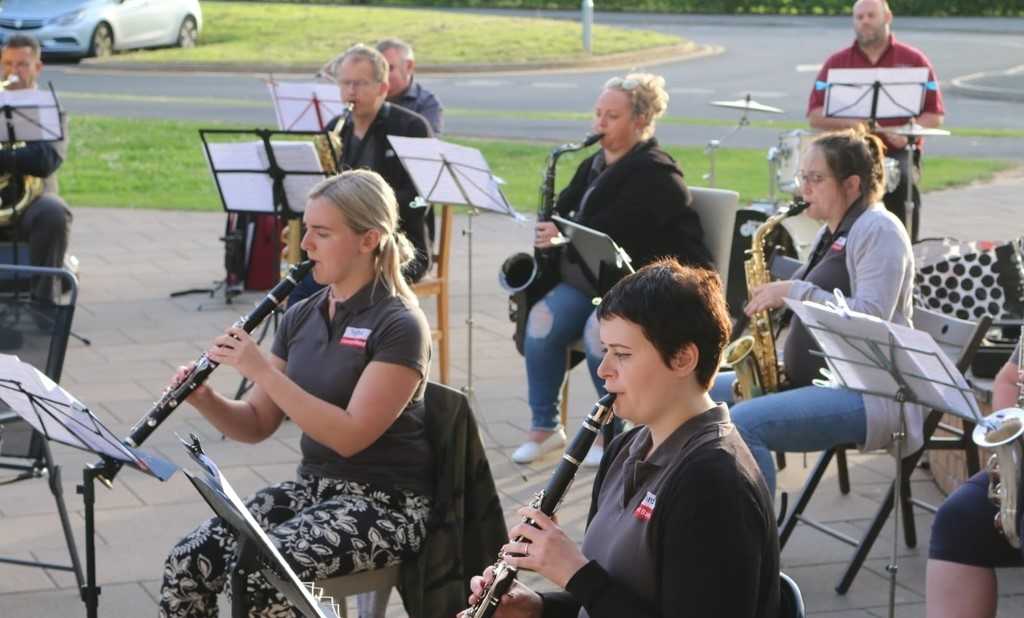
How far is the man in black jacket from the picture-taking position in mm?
7863

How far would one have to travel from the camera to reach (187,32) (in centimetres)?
2792

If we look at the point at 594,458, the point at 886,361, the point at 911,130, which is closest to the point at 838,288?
the point at 886,361

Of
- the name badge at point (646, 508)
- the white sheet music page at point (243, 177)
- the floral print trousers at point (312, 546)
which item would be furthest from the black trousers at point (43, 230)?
the name badge at point (646, 508)

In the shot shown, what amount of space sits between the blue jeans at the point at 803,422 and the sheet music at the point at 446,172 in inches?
82.8

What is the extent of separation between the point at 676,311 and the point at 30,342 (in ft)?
10.5

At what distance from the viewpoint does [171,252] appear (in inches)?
460

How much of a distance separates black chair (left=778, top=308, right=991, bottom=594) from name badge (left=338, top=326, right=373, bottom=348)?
5.90 ft

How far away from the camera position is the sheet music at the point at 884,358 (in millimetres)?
4336

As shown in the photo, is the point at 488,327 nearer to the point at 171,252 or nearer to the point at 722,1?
the point at 171,252

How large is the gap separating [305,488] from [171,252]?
24.2 feet

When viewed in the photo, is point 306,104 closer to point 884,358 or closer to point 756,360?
point 756,360

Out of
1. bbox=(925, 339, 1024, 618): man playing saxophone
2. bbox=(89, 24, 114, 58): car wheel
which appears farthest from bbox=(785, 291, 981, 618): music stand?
bbox=(89, 24, 114, 58): car wheel

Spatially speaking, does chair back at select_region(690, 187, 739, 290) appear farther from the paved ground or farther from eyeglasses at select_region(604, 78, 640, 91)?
the paved ground

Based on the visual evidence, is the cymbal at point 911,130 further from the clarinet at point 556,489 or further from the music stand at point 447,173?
the clarinet at point 556,489
